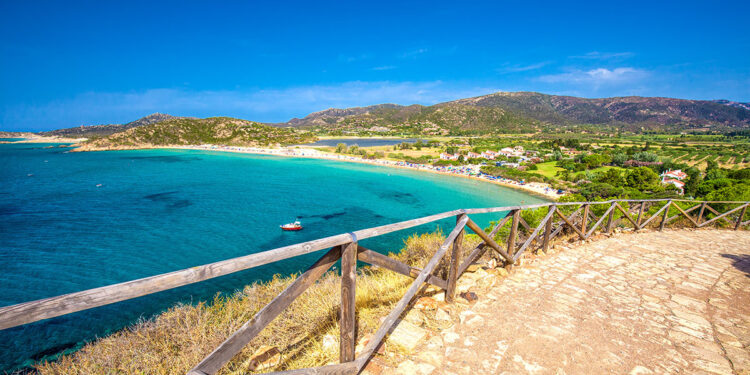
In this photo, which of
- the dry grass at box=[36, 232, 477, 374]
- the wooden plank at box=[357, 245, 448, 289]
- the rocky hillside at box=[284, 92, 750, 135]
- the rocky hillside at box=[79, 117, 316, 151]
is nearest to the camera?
the wooden plank at box=[357, 245, 448, 289]

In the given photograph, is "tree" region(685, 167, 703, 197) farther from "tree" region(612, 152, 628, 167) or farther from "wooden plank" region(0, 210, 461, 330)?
"wooden plank" region(0, 210, 461, 330)

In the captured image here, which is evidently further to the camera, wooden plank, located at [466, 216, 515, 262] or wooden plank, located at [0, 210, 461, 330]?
wooden plank, located at [466, 216, 515, 262]

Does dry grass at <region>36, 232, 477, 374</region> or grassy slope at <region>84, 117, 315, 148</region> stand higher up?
grassy slope at <region>84, 117, 315, 148</region>

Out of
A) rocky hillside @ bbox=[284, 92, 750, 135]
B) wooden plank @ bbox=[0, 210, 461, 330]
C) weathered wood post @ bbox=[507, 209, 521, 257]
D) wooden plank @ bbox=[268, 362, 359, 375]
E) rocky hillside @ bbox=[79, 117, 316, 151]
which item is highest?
rocky hillside @ bbox=[284, 92, 750, 135]

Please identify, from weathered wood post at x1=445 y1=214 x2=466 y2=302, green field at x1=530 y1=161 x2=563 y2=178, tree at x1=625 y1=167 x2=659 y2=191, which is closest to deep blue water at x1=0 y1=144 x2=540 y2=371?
tree at x1=625 y1=167 x2=659 y2=191

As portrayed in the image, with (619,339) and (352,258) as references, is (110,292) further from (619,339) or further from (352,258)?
(619,339)

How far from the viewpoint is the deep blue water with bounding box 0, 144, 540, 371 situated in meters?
12.2

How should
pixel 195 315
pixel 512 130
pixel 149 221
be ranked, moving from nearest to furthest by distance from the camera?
pixel 195 315 < pixel 149 221 < pixel 512 130

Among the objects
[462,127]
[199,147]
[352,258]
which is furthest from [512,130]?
[352,258]

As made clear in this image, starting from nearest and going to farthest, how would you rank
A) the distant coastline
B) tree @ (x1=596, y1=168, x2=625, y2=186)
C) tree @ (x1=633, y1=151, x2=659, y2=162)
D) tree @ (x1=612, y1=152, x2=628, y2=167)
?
tree @ (x1=596, y1=168, x2=625, y2=186)
the distant coastline
tree @ (x1=633, y1=151, x2=659, y2=162)
tree @ (x1=612, y1=152, x2=628, y2=167)

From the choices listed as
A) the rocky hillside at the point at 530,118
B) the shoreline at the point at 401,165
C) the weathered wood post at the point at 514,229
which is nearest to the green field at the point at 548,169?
the shoreline at the point at 401,165

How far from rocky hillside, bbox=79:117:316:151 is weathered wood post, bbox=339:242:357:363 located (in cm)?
10111

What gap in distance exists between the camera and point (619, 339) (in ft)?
11.5

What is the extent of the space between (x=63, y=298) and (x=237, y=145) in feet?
338
